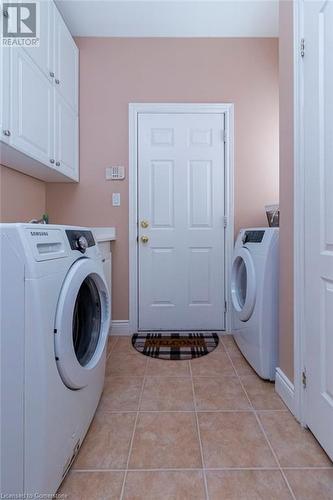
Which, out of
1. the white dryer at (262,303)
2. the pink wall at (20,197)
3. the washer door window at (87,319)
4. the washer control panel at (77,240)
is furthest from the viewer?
the pink wall at (20,197)

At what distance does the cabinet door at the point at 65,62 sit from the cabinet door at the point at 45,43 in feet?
0.22

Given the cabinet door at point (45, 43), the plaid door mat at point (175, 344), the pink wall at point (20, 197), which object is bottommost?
the plaid door mat at point (175, 344)

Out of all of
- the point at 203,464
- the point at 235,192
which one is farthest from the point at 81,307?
the point at 235,192

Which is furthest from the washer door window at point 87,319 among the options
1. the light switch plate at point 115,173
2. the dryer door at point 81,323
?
the light switch plate at point 115,173

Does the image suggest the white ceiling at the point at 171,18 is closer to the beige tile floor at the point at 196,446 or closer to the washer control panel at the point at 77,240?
the washer control panel at the point at 77,240

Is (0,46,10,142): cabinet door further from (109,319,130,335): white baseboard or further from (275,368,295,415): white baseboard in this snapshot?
(275,368,295,415): white baseboard

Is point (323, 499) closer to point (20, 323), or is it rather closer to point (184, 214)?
point (20, 323)

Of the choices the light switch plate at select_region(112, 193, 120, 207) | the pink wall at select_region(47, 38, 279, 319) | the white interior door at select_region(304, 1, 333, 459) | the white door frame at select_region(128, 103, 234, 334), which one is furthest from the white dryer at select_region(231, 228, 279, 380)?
the light switch plate at select_region(112, 193, 120, 207)

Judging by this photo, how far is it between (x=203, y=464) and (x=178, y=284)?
1.43 metres

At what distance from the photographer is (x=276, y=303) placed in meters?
1.47

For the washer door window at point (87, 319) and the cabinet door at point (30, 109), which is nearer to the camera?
the washer door window at point (87, 319)

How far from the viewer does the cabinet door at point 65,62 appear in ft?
5.94

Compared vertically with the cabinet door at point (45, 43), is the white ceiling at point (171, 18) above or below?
above

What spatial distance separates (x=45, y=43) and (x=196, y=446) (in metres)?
2.40
